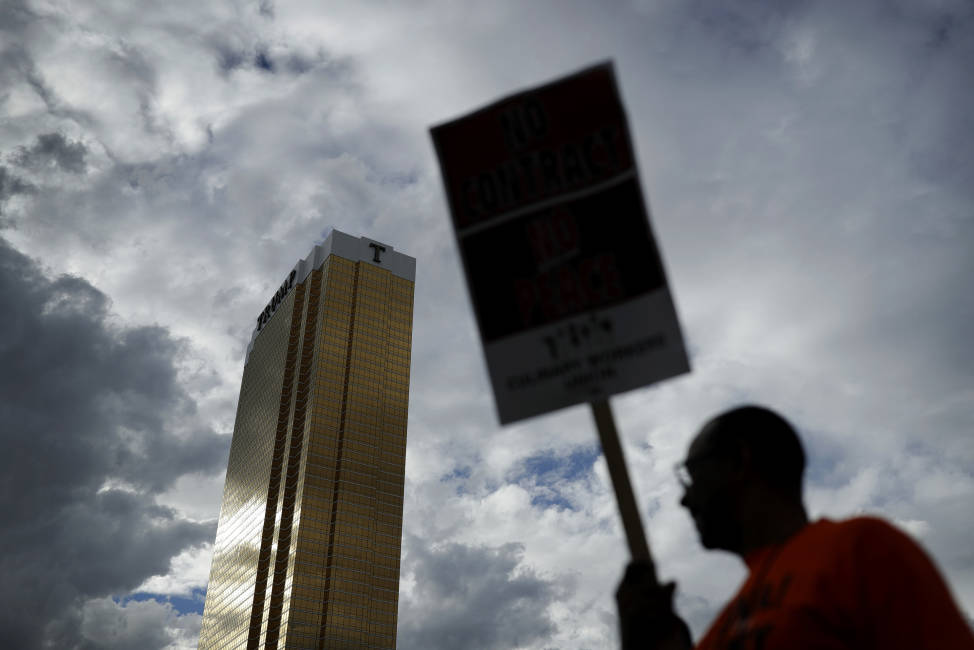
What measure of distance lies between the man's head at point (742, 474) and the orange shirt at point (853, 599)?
1.09 ft

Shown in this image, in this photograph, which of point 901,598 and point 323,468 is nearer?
point 901,598

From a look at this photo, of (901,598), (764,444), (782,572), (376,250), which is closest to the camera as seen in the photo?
(901,598)

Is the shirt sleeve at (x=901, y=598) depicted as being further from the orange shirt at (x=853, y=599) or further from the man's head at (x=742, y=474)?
the man's head at (x=742, y=474)

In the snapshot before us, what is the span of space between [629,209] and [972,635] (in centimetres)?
205

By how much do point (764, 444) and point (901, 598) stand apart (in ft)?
2.86

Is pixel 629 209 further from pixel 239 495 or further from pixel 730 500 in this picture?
pixel 239 495

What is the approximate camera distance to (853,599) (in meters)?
1.98

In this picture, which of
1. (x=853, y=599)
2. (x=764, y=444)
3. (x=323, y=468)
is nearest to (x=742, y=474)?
(x=764, y=444)

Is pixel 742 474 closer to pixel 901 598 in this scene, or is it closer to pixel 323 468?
pixel 901 598

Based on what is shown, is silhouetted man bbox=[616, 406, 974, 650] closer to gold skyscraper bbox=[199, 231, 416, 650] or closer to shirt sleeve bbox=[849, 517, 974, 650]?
shirt sleeve bbox=[849, 517, 974, 650]

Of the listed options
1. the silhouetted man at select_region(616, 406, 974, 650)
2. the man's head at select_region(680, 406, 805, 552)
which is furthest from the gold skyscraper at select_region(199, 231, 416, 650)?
the man's head at select_region(680, 406, 805, 552)

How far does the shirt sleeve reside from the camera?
1.83 metres

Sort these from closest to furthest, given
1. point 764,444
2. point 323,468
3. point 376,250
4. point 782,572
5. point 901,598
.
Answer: point 901,598 → point 782,572 → point 764,444 → point 323,468 → point 376,250

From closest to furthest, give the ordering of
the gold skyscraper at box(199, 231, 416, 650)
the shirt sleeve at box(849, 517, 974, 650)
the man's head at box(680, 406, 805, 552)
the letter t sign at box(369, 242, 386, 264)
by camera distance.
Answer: the shirt sleeve at box(849, 517, 974, 650)
the man's head at box(680, 406, 805, 552)
the gold skyscraper at box(199, 231, 416, 650)
the letter t sign at box(369, 242, 386, 264)
